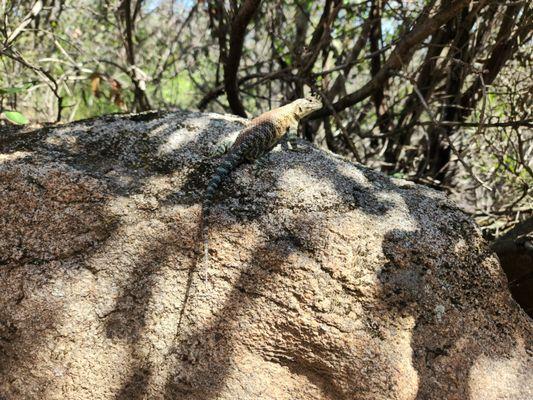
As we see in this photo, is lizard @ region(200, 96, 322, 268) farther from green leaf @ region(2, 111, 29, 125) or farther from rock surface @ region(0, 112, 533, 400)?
green leaf @ region(2, 111, 29, 125)

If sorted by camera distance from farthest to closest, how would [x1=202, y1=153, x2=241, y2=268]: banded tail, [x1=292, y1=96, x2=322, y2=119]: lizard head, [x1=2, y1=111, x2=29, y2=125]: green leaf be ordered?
1. [x1=292, y1=96, x2=322, y2=119]: lizard head
2. [x1=2, y1=111, x2=29, y2=125]: green leaf
3. [x1=202, y1=153, x2=241, y2=268]: banded tail

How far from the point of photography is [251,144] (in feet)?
11.0

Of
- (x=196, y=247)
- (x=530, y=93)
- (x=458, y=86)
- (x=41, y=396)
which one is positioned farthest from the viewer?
(x=458, y=86)

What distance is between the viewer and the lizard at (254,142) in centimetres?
284

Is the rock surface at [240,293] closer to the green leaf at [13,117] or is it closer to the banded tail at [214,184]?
the banded tail at [214,184]

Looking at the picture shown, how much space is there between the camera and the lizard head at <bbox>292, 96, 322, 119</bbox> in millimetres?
4620

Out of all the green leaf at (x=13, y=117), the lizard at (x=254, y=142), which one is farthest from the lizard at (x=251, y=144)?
the green leaf at (x=13, y=117)

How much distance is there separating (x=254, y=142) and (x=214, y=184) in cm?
61

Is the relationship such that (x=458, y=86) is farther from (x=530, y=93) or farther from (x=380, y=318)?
(x=380, y=318)

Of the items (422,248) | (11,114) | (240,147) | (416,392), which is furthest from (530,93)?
(11,114)

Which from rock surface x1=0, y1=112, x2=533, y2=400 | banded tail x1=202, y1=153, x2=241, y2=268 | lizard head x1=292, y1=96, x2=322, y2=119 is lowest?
rock surface x1=0, y1=112, x2=533, y2=400

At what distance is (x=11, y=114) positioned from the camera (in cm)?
338

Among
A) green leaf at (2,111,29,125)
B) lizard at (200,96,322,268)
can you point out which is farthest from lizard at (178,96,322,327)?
green leaf at (2,111,29,125)

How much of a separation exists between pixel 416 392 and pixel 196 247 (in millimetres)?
1317
